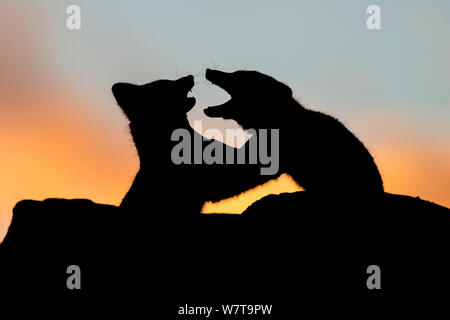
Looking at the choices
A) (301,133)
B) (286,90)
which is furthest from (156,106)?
(301,133)

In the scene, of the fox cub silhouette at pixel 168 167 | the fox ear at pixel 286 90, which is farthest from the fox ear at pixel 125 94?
the fox ear at pixel 286 90

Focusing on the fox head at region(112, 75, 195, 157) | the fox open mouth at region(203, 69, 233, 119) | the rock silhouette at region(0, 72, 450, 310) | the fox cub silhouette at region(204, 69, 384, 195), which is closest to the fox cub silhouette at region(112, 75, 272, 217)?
the fox head at region(112, 75, 195, 157)

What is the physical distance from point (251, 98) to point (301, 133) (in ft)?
4.97

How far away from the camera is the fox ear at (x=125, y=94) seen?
12.6 meters

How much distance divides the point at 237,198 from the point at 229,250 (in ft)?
17.3

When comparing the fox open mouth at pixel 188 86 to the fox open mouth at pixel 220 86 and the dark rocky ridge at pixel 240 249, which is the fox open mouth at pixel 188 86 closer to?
the fox open mouth at pixel 220 86

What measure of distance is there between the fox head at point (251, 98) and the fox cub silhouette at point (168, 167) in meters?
1.06

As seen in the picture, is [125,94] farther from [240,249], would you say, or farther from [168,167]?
[240,249]

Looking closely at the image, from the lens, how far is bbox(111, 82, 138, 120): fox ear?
41.2ft

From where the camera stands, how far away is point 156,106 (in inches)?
477

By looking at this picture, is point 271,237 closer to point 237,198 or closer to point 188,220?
point 188,220

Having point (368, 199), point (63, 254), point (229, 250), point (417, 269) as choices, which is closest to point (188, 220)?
point (229, 250)

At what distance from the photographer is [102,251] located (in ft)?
23.4
